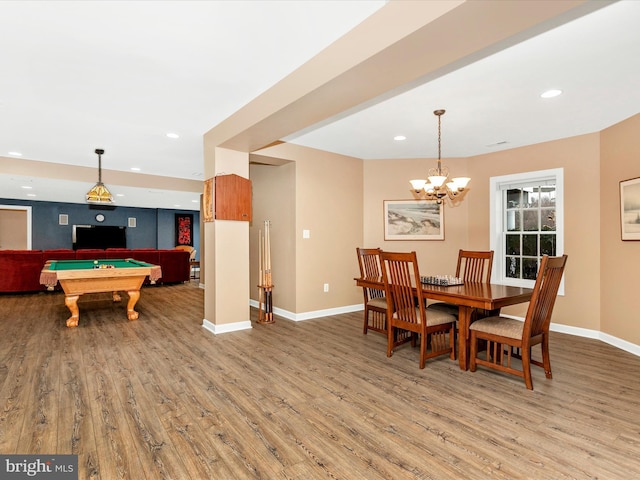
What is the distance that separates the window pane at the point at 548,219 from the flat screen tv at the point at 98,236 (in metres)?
12.7

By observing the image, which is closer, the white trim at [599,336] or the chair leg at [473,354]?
the chair leg at [473,354]

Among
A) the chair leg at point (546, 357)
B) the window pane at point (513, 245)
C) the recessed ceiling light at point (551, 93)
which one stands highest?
the recessed ceiling light at point (551, 93)

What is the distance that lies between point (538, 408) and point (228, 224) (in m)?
3.51

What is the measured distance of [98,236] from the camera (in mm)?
12039

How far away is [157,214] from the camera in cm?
1309

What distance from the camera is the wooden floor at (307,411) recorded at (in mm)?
1780

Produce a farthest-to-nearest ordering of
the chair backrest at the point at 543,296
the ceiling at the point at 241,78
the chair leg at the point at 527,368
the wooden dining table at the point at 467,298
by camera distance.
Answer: the wooden dining table at the point at 467,298
the chair leg at the point at 527,368
the chair backrest at the point at 543,296
the ceiling at the point at 241,78

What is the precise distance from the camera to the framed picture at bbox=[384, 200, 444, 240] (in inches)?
216

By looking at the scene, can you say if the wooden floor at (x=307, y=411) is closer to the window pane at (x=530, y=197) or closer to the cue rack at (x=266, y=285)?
the cue rack at (x=266, y=285)

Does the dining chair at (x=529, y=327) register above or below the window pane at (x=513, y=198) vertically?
below

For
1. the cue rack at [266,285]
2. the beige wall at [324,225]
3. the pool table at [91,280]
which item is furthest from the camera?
the beige wall at [324,225]

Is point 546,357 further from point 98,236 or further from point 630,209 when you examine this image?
point 98,236

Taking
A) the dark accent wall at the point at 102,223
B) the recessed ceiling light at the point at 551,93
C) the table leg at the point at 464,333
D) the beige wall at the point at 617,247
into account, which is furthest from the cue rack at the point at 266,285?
the dark accent wall at the point at 102,223

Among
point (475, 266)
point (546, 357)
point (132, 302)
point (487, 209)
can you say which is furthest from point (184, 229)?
point (546, 357)
